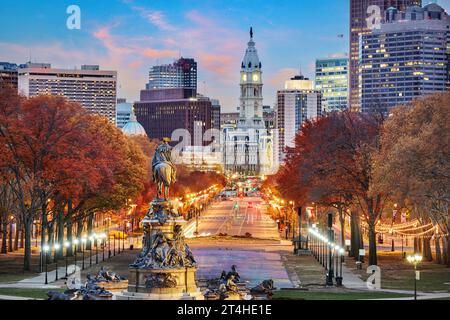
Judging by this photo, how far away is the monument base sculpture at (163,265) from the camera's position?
45125 millimetres

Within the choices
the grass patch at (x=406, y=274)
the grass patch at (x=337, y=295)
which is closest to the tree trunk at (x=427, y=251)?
the grass patch at (x=406, y=274)

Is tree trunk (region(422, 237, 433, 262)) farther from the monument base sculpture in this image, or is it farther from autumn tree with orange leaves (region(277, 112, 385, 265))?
the monument base sculpture

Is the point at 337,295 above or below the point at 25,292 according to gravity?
below

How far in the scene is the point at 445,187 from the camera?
62.5 meters

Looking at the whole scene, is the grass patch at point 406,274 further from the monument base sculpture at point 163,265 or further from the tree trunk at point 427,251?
the monument base sculpture at point 163,265

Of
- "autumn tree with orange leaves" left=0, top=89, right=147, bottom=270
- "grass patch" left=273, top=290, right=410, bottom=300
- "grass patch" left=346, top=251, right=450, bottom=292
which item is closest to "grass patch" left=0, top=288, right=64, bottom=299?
"grass patch" left=273, top=290, right=410, bottom=300

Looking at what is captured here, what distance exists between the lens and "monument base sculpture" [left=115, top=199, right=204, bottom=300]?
4512 centimetres

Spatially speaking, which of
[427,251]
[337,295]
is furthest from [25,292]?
[427,251]

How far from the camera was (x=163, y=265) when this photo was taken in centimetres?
→ 4531

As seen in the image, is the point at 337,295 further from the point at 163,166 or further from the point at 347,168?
the point at 347,168

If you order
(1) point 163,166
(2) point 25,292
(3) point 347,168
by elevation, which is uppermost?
(3) point 347,168

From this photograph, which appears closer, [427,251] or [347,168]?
[347,168]
